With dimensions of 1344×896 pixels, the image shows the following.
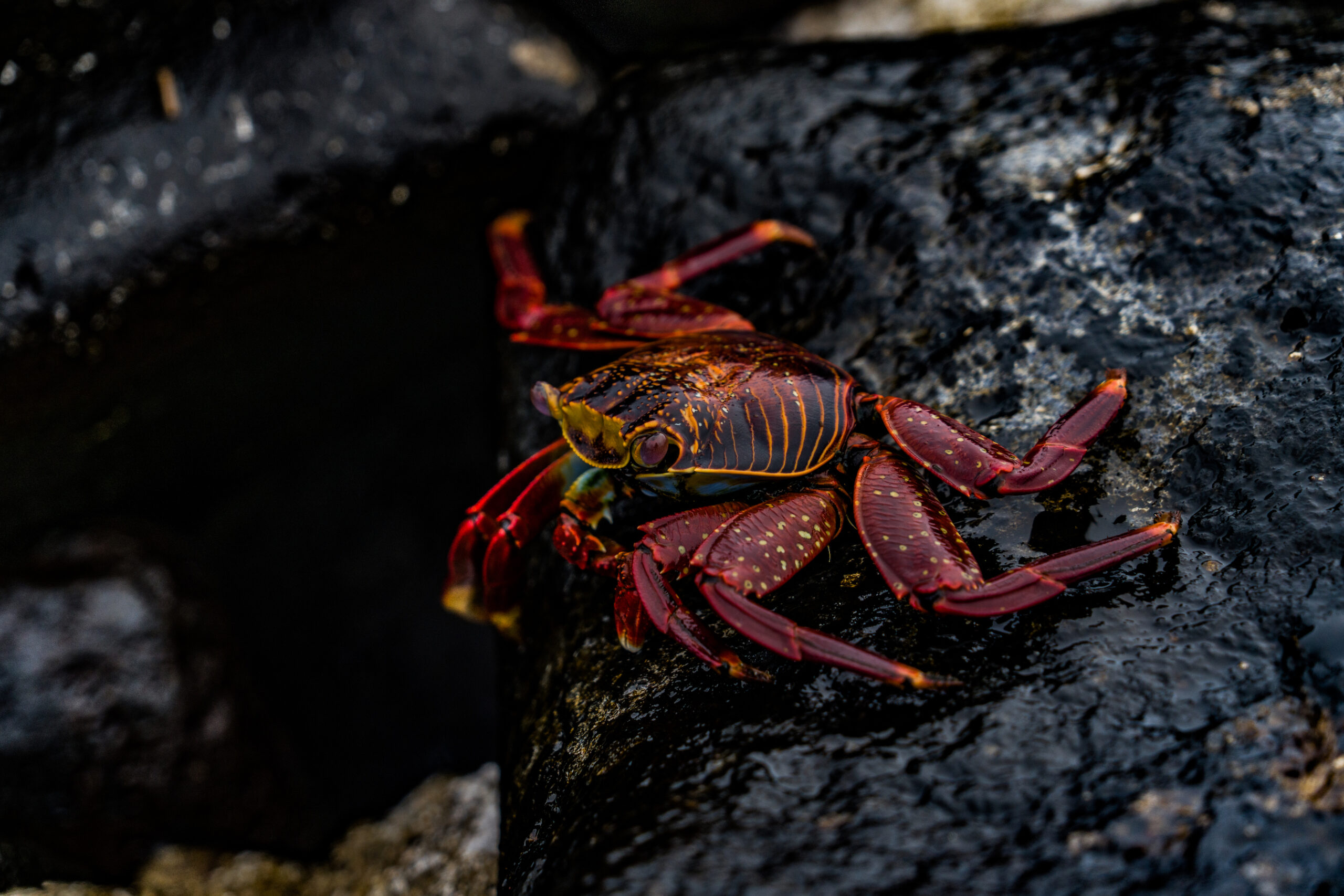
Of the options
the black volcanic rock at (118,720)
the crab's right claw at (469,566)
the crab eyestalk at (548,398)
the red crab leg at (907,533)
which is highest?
the crab eyestalk at (548,398)

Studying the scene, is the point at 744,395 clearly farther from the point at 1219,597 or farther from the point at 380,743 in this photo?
the point at 380,743

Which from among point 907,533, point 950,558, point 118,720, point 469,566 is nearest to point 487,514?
point 469,566

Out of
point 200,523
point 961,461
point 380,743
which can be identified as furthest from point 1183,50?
point 200,523

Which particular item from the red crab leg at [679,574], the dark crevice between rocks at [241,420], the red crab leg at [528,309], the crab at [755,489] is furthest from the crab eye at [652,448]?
the dark crevice between rocks at [241,420]

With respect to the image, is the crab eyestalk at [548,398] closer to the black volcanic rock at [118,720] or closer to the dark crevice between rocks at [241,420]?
the dark crevice between rocks at [241,420]

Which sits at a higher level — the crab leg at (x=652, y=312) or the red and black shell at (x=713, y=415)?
the crab leg at (x=652, y=312)

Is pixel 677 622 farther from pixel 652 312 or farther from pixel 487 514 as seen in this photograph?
pixel 652 312

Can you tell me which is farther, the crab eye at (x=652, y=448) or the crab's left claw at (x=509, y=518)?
the crab's left claw at (x=509, y=518)
